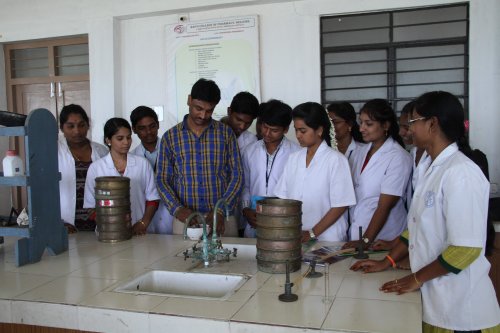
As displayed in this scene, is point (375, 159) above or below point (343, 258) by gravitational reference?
above

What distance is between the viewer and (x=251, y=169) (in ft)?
9.58

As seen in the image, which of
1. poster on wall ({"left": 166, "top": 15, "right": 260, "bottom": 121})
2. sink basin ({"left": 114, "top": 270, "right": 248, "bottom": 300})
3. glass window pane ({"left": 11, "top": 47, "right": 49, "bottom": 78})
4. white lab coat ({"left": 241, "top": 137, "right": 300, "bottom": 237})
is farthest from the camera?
glass window pane ({"left": 11, "top": 47, "right": 49, "bottom": 78})

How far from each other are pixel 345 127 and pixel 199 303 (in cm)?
174

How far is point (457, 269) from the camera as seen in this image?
1.41m

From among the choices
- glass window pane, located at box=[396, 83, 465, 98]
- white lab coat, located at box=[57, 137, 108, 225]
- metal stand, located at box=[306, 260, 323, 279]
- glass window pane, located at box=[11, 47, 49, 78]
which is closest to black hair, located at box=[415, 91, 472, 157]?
metal stand, located at box=[306, 260, 323, 279]

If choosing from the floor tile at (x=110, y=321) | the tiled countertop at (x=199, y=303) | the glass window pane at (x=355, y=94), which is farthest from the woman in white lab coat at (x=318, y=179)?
the glass window pane at (x=355, y=94)

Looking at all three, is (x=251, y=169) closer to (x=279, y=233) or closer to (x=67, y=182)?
(x=67, y=182)

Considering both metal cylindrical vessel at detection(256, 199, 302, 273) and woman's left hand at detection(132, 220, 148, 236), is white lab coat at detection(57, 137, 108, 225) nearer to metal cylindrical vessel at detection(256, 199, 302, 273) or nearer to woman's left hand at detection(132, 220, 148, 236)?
woman's left hand at detection(132, 220, 148, 236)

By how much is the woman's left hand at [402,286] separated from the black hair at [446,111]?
509mm

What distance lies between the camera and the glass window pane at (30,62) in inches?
185

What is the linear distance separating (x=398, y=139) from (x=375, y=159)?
0.71ft

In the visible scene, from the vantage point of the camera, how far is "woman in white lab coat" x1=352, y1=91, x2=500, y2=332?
1405mm

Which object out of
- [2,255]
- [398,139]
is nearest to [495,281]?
[398,139]

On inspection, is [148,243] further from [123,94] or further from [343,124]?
[123,94]
